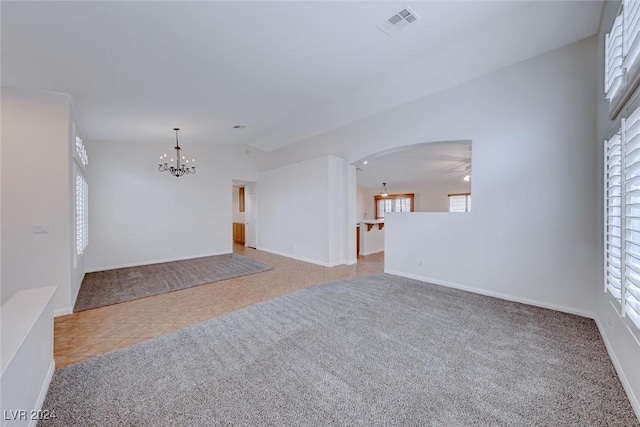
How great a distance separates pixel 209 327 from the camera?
9.86 feet

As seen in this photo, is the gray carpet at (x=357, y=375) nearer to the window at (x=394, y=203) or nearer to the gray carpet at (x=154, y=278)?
the gray carpet at (x=154, y=278)

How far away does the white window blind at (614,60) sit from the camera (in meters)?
2.04

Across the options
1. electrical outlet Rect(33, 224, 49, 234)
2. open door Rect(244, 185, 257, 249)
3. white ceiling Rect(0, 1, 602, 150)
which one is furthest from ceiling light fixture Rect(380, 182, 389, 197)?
electrical outlet Rect(33, 224, 49, 234)

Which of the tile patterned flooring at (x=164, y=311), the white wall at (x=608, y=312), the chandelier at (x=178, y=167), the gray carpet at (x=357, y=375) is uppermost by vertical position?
the chandelier at (x=178, y=167)

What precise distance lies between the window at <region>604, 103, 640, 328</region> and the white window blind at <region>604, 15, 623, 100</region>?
38cm

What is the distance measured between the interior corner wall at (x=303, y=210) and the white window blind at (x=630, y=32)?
14.9 feet

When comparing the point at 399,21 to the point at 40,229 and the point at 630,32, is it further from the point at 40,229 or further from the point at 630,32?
the point at 40,229

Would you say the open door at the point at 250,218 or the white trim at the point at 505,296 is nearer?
the white trim at the point at 505,296

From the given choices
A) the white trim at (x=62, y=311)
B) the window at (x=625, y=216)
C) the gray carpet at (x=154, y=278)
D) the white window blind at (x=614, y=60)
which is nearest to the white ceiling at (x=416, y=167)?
the white window blind at (x=614, y=60)

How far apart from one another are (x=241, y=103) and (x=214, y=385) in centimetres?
409

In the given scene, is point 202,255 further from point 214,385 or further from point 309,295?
point 214,385

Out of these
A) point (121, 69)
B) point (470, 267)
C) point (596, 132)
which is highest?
point (121, 69)

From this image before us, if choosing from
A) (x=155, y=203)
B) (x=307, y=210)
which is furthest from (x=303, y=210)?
(x=155, y=203)

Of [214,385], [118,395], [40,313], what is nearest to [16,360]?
[40,313]
